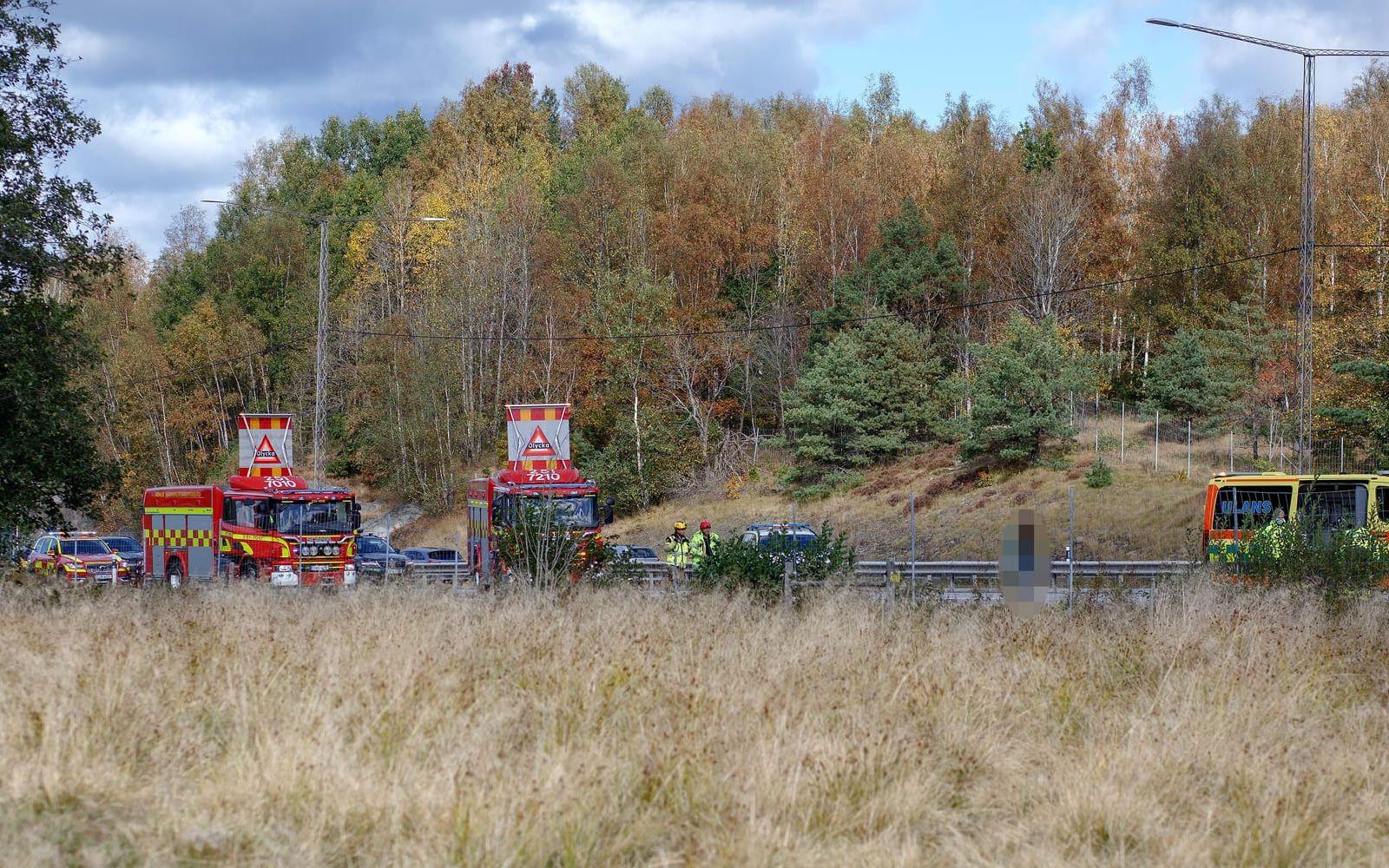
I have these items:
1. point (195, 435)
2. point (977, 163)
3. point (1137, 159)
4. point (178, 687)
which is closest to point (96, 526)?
point (195, 435)

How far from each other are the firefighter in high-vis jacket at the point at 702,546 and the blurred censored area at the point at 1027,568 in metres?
5.34

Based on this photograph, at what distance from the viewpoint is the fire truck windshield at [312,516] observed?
29688 mm

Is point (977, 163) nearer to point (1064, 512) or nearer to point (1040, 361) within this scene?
point (1040, 361)

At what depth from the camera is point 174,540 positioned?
1294 inches

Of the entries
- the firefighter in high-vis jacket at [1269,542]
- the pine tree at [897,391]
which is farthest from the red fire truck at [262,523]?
the pine tree at [897,391]

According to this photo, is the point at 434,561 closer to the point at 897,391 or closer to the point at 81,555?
the point at 81,555

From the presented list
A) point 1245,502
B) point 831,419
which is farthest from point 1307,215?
point 831,419

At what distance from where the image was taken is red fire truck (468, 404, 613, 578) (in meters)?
25.3

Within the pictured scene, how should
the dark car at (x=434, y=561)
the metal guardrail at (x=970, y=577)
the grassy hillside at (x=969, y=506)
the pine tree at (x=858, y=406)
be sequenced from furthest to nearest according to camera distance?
the pine tree at (x=858, y=406), the grassy hillside at (x=969, y=506), the dark car at (x=434, y=561), the metal guardrail at (x=970, y=577)

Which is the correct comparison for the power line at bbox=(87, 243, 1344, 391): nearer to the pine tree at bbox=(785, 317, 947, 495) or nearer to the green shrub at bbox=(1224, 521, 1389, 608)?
the pine tree at bbox=(785, 317, 947, 495)

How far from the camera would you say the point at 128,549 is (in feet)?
128

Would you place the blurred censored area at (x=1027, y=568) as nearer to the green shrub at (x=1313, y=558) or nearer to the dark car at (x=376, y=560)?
the green shrub at (x=1313, y=558)

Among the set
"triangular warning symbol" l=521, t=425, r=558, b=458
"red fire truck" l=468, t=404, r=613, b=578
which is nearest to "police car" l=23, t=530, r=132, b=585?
"red fire truck" l=468, t=404, r=613, b=578

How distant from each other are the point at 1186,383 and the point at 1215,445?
4.71 metres
